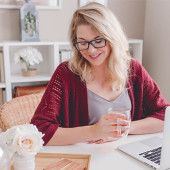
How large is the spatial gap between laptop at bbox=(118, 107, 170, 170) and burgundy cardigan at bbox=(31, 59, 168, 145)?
0.31m

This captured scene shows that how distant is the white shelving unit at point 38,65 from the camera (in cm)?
256

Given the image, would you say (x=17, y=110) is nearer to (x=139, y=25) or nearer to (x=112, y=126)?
(x=112, y=126)

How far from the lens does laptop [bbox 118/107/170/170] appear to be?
892mm

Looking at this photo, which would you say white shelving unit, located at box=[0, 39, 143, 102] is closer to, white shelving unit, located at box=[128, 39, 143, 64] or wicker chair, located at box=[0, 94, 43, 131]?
white shelving unit, located at box=[128, 39, 143, 64]

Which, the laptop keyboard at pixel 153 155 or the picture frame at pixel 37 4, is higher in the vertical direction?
the picture frame at pixel 37 4

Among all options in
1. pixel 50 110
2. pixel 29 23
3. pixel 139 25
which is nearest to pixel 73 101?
pixel 50 110

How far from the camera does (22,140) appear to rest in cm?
88

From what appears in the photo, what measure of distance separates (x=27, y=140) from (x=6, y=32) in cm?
212

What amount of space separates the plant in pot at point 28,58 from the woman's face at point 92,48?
1.31 metres

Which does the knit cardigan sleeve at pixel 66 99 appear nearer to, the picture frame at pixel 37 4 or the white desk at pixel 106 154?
the white desk at pixel 106 154

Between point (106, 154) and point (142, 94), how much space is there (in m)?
0.62

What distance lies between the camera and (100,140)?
127cm

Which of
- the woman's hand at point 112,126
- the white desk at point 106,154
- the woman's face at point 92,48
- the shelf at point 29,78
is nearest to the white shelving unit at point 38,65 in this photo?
the shelf at point 29,78

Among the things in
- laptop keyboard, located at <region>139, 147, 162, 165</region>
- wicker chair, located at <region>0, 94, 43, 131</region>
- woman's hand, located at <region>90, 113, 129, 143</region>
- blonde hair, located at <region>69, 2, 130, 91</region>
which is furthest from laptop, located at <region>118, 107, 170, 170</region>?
wicker chair, located at <region>0, 94, 43, 131</region>
